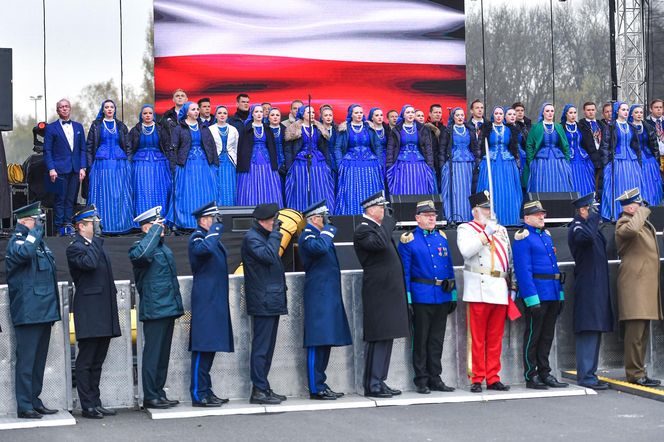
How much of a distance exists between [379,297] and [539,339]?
1.62 m

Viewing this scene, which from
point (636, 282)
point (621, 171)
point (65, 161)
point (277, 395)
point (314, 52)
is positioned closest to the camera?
point (277, 395)

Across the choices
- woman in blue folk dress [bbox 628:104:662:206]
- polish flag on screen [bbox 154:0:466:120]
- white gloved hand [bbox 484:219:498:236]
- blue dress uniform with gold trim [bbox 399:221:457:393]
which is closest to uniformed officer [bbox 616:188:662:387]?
white gloved hand [bbox 484:219:498:236]

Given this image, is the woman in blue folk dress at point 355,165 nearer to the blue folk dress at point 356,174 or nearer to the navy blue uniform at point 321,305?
the blue folk dress at point 356,174

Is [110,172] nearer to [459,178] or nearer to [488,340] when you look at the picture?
[459,178]

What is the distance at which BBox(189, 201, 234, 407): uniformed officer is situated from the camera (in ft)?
31.3

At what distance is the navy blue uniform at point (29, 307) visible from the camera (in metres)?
9.07

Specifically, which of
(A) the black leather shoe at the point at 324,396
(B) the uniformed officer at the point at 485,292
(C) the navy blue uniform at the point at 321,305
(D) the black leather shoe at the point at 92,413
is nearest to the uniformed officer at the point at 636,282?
(B) the uniformed officer at the point at 485,292

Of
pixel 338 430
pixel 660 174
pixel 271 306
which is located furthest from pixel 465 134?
pixel 338 430

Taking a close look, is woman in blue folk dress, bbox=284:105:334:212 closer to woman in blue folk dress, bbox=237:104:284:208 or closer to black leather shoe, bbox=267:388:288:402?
woman in blue folk dress, bbox=237:104:284:208

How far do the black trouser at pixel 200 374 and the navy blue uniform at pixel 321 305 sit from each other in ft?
2.78

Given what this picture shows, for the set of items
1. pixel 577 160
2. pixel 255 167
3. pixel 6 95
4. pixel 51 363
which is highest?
pixel 6 95

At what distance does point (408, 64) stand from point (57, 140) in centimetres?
590

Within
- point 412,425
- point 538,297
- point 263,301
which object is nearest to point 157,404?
point 263,301

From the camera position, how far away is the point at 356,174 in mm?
14203
